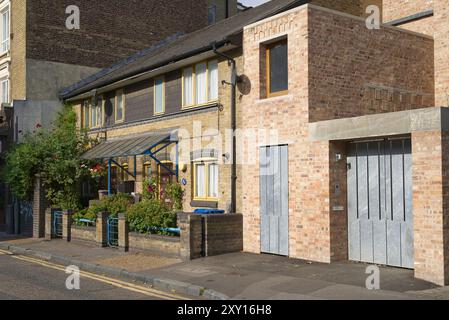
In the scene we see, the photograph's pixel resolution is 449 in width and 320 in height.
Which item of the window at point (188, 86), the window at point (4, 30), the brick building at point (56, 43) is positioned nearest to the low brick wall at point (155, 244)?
the window at point (188, 86)

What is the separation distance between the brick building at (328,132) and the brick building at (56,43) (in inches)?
379

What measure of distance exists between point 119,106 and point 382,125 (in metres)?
13.1

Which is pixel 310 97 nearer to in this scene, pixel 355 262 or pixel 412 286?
pixel 355 262

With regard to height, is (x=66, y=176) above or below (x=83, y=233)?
above

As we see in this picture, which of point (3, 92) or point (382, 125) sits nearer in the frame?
point (382, 125)

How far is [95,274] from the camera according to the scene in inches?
488

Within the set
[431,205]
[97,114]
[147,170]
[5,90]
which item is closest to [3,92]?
[5,90]

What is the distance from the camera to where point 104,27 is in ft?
89.5

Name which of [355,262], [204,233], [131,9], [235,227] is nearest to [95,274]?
[204,233]

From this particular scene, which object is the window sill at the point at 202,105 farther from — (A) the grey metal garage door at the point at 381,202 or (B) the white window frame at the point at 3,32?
(B) the white window frame at the point at 3,32

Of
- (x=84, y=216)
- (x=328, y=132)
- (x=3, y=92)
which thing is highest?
(x=3, y=92)

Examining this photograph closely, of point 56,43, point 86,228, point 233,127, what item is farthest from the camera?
point 56,43

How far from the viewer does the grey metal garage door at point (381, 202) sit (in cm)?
1130

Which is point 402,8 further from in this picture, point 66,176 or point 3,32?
point 3,32
